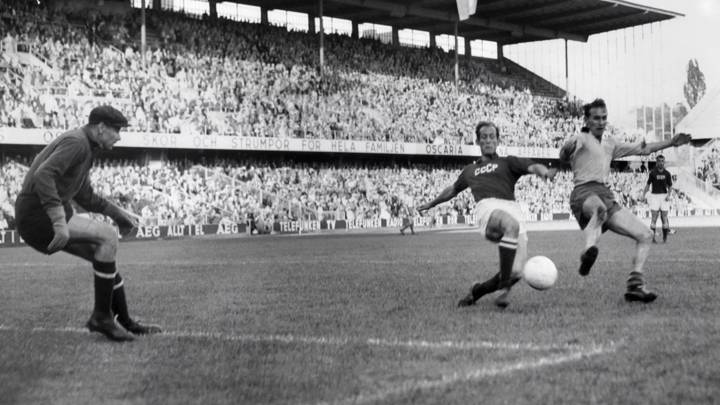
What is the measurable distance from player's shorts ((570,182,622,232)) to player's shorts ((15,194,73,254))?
532cm

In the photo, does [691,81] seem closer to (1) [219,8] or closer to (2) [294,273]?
(1) [219,8]

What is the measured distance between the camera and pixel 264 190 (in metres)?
38.3

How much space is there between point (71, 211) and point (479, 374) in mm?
3779

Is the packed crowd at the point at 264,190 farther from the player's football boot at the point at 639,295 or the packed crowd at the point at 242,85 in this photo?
the player's football boot at the point at 639,295

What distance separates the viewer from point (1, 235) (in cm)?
3028

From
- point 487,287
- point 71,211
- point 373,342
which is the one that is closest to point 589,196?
point 487,287

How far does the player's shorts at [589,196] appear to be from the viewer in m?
9.63

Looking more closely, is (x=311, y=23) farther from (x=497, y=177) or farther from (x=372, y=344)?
(x=372, y=344)

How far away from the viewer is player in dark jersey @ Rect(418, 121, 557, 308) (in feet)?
29.1

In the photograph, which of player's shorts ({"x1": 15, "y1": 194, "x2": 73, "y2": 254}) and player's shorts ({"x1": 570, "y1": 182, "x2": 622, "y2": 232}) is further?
player's shorts ({"x1": 570, "y1": 182, "x2": 622, "y2": 232})

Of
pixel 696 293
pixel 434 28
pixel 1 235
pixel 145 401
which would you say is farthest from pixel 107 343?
pixel 434 28

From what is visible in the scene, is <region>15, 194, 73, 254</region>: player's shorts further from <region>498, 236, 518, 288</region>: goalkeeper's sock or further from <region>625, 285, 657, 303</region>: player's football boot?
<region>625, 285, 657, 303</region>: player's football boot

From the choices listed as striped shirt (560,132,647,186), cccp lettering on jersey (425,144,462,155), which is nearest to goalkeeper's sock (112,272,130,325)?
striped shirt (560,132,647,186)

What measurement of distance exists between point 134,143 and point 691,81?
276 feet
